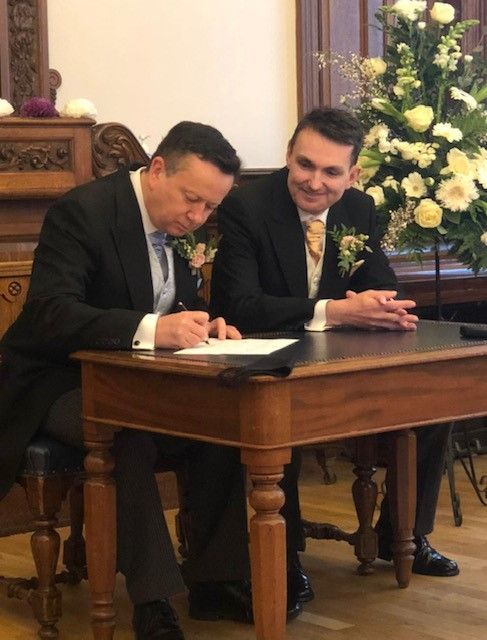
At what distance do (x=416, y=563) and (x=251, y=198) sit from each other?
121 cm

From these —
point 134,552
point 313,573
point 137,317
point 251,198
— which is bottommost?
point 313,573

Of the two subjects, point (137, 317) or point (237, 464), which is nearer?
point (137, 317)

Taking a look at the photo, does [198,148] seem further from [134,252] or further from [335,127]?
[335,127]

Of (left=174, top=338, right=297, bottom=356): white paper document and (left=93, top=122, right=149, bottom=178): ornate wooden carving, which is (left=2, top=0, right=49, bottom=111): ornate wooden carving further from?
(left=174, top=338, right=297, bottom=356): white paper document

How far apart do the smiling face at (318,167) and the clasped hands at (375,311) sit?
33cm

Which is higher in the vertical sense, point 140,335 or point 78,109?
point 78,109

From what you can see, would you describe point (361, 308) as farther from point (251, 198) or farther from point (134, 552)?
point (134, 552)

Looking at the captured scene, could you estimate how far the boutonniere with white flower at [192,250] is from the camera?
3533 mm

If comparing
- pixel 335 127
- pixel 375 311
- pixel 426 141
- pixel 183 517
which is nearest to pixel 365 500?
pixel 183 517

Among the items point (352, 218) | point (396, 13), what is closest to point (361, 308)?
point (352, 218)

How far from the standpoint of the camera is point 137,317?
10.4 feet

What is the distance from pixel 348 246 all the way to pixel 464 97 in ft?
3.01

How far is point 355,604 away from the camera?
3.64m

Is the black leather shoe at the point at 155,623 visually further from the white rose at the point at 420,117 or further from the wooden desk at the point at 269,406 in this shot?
the white rose at the point at 420,117
